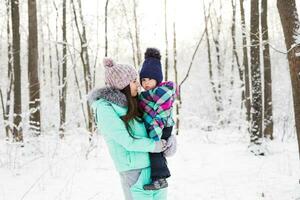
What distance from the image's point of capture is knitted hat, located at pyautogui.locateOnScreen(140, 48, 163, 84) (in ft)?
10.9

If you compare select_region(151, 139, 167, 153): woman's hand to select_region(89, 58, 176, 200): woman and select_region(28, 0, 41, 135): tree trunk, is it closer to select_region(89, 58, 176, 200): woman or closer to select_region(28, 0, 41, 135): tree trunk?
select_region(89, 58, 176, 200): woman

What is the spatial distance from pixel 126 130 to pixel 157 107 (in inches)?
12.8

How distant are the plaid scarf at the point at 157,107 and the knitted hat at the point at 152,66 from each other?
0.32ft

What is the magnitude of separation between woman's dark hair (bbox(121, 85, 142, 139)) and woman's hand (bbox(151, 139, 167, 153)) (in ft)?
0.64

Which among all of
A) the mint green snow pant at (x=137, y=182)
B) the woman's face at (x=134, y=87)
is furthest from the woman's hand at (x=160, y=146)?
the woman's face at (x=134, y=87)

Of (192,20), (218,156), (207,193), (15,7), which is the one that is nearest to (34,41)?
Result: (15,7)

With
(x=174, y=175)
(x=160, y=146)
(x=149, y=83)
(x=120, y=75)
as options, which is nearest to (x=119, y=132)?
(x=160, y=146)

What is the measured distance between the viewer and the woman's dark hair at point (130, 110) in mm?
3033

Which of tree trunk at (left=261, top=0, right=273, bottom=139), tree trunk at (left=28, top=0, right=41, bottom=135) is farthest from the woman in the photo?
tree trunk at (left=261, top=0, right=273, bottom=139)

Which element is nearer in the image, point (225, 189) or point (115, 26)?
point (225, 189)

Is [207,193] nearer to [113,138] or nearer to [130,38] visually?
[113,138]

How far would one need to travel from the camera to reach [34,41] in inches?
411

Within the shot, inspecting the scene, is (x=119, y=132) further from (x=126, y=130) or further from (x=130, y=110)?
(x=130, y=110)

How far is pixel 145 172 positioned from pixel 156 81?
738mm
